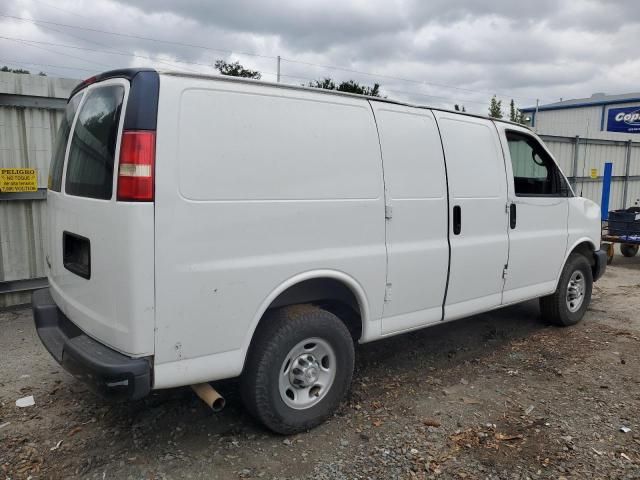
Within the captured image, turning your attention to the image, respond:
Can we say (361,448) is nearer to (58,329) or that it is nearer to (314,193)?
(314,193)

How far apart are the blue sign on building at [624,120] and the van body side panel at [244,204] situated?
22.2 metres

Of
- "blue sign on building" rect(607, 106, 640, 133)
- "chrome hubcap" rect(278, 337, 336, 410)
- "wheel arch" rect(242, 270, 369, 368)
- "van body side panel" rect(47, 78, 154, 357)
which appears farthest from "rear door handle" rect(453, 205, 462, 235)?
"blue sign on building" rect(607, 106, 640, 133)

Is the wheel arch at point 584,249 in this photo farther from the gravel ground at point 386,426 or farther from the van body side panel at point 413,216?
the van body side panel at point 413,216

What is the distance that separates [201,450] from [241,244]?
1.31 metres

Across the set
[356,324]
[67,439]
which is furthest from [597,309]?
[67,439]

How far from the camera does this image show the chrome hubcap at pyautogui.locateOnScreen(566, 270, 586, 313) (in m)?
5.78

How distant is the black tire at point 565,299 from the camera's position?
5590 millimetres

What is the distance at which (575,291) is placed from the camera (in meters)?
5.82

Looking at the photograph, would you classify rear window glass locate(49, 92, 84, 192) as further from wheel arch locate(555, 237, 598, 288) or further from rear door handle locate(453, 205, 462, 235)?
wheel arch locate(555, 237, 598, 288)

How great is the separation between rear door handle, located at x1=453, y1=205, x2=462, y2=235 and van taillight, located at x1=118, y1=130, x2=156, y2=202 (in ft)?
8.05

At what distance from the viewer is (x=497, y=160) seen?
15.3ft

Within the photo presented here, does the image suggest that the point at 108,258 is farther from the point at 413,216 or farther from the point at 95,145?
the point at 413,216

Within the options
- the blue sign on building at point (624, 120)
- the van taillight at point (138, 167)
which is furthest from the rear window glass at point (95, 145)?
the blue sign on building at point (624, 120)

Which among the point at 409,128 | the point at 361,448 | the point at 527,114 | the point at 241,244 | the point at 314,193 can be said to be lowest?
the point at 361,448
